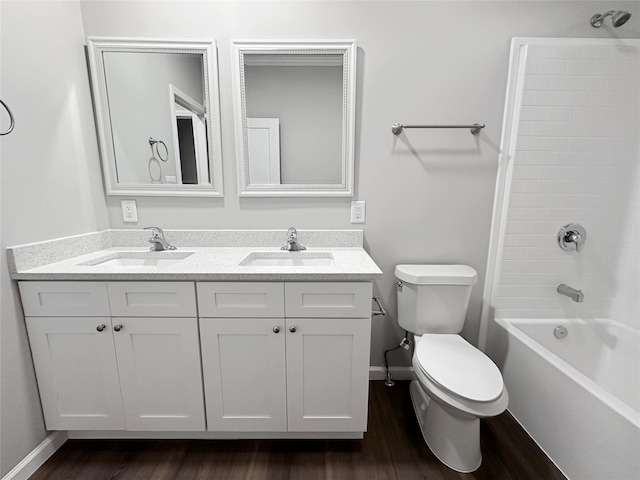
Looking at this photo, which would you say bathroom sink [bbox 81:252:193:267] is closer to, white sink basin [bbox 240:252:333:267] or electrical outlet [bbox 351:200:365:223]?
white sink basin [bbox 240:252:333:267]

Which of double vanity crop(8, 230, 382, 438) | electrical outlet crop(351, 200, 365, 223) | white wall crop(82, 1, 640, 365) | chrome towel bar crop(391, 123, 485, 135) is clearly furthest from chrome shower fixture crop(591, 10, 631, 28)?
double vanity crop(8, 230, 382, 438)

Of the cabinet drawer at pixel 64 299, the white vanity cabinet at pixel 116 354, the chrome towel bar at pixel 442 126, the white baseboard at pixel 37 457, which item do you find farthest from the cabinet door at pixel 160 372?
the chrome towel bar at pixel 442 126

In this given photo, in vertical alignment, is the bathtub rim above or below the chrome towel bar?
below

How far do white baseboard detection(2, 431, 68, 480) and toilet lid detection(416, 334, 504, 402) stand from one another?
1741 mm

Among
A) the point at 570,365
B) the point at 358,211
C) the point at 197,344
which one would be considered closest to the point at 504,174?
the point at 358,211

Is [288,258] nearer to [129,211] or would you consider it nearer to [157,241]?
[157,241]

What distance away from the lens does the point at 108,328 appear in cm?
119

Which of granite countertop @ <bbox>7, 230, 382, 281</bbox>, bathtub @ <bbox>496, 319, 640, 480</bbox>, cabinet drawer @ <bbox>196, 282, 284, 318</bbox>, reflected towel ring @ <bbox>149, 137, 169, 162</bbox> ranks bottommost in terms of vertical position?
bathtub @ <bbox>496, 319, 640, 480</bbox>

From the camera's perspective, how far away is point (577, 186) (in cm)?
155

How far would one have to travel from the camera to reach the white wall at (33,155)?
3.61 feet

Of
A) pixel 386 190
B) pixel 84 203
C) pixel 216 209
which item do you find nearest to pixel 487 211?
pixel 386 190

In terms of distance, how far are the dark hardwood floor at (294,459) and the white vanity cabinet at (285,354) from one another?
0.13 meters

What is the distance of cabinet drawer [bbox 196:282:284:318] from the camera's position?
117 cm

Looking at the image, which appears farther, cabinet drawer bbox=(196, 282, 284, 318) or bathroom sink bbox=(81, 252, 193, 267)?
bathroom sink bbox=(81, 252, 193, 267)
